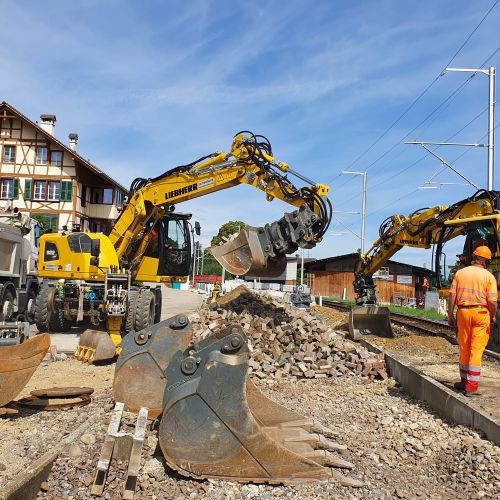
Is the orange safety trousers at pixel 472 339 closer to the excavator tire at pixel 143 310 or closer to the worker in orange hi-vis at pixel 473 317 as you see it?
the worker in orange hi-vis at pixel 473 317

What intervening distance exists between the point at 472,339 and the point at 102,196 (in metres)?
32.4

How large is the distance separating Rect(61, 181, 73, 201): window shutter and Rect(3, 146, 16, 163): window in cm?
330

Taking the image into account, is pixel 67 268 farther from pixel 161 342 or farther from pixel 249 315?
pixel 161 342

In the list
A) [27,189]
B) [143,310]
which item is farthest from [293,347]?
[27,189]

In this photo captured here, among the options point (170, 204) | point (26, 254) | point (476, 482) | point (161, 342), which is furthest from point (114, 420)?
point (26, 254)

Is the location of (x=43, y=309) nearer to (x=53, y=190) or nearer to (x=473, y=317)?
(x=473, y=317)

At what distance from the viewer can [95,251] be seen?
468 inches

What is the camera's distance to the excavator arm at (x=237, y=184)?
9.11m

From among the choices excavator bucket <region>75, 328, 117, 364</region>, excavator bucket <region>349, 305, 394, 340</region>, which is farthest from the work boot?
excavator bucket <region>349, 305, 394, 340</region>

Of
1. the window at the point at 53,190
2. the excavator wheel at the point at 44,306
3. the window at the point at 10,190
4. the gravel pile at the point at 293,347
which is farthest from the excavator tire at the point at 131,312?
the window at the point at 10,190

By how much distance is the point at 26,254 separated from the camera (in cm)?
1384

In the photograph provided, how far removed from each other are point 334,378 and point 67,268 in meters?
6.84

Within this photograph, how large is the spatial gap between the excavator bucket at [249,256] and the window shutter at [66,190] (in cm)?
2488

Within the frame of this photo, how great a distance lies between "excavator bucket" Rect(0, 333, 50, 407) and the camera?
5.43 m
